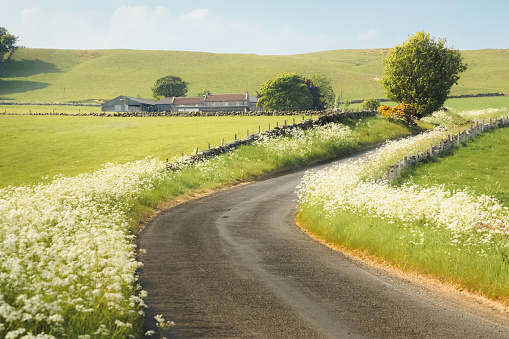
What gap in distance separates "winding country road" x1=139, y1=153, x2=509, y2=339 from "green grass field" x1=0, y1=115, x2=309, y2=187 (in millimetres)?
23367

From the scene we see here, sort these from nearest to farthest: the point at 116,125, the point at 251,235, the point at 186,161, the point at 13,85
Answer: the point at 251,235, the point at 186,161, the point at 116,125, the point at 13,85

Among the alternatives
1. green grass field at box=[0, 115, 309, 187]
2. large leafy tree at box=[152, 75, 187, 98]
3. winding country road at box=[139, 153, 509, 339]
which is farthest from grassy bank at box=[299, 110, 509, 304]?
large leafy tree at box=[152, 75, 187, 98]

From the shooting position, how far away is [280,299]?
11227 millimetres

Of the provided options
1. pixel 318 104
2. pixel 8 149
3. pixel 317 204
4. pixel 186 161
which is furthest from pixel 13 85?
pixel 317 204

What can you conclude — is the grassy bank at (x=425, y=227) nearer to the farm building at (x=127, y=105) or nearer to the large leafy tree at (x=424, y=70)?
the large leafy tree at (x=424, y=70)

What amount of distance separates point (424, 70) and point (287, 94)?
165 feet

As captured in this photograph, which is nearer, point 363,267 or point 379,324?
point 379,324

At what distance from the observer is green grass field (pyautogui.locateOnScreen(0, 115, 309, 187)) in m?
39.7

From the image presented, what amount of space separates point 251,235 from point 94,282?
32.3ft

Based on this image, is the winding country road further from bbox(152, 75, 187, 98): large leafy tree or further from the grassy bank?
bbox(152, 75, 187, 98): large leafy tree

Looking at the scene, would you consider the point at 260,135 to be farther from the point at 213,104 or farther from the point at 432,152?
the point at 213,104

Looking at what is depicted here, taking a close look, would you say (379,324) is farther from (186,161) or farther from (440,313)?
(186,161)

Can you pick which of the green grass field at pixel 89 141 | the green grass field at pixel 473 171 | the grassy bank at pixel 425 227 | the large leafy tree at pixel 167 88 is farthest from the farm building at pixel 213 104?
the grassy bank at pixel 425 227

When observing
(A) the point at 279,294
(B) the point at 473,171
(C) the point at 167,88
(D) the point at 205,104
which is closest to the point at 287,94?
(D) the point at 205,104
